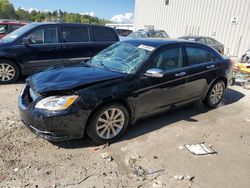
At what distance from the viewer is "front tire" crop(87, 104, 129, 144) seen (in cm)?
336

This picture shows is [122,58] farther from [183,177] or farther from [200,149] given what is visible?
[183,177]

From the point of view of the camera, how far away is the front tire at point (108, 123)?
11.0ft

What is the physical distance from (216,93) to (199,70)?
98 cm

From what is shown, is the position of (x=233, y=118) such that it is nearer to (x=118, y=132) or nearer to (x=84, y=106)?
(x=118, y=132)

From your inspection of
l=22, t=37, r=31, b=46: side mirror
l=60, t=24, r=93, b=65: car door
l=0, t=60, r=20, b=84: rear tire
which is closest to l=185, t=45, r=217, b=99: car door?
l=60, t=24, r=93, b=65: car door

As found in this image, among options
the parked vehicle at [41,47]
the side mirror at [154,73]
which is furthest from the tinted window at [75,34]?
the side mirror at [154,73]

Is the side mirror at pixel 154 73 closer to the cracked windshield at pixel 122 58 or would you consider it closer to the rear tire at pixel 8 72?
the cracked windshield at pixel 122 58

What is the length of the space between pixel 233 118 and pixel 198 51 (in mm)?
1562

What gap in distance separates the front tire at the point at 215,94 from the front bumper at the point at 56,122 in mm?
3023

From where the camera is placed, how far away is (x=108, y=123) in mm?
3520

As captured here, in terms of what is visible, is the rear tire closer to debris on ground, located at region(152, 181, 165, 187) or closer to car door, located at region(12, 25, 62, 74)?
car door, located at region(12, 25, 62, 74)

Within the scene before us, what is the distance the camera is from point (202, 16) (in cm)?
1838

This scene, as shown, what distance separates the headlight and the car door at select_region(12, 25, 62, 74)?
371 cm

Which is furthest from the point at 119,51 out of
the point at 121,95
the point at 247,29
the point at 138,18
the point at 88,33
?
the point at 138,18
